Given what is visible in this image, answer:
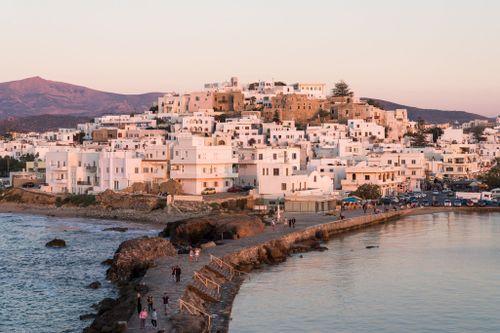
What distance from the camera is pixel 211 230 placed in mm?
43906

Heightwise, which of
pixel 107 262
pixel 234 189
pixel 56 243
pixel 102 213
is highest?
pixel 234 189

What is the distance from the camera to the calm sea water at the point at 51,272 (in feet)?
93.1

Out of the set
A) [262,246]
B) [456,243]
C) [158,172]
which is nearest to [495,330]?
[262,246]

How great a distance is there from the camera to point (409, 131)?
116m

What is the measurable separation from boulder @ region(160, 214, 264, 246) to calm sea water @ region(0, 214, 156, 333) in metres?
3.93

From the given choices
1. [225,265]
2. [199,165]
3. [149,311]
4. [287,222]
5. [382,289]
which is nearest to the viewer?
[149,311]

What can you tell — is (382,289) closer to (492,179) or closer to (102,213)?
(102,213)

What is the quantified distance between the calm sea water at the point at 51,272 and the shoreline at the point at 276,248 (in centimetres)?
475

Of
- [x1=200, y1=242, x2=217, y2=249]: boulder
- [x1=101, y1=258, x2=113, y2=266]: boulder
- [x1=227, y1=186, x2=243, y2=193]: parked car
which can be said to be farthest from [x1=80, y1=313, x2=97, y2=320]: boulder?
[x1=227, y1=186, x2=243, y2=193]: parked car

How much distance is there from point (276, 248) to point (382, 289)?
897 centimetres

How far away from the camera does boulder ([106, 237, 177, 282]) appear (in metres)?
33.8

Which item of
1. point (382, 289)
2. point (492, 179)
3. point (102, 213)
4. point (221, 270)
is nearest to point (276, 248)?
point (221, 270)

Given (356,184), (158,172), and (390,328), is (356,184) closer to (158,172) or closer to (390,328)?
(158,172)

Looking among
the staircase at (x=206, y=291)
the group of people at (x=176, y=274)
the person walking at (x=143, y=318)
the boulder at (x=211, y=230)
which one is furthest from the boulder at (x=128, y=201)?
the person walking at (x=143, y=318)
